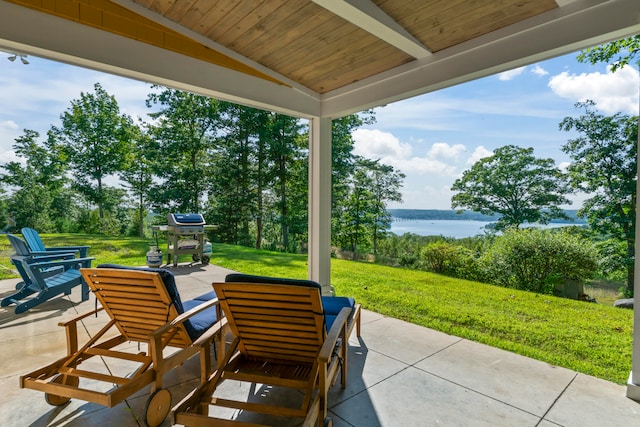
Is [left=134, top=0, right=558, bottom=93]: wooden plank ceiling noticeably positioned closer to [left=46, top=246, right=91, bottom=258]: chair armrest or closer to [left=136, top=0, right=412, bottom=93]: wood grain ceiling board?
[left=136, top=0, right=412, bottom=93]: wood grain ceiling board

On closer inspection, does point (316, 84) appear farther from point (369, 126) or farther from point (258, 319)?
point (369, 126)

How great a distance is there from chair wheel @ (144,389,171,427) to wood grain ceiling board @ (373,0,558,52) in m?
3.13

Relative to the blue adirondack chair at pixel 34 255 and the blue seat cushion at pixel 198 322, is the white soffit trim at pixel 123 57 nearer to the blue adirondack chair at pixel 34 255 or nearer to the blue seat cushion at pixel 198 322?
the blue seat cushion at pixel 198 322

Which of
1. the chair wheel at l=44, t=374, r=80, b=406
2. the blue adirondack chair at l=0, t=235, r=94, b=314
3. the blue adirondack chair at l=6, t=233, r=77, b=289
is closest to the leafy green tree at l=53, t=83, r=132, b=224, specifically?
the blue adirondack chair at l=6, t=233, r=77, b=289

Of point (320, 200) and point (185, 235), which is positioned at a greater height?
point (320, 200)

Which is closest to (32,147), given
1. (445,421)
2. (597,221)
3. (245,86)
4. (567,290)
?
(245,86)

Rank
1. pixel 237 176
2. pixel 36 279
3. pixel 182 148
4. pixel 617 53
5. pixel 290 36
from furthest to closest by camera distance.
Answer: pixel 237 176 → pixel 182 148 → pixel 617 53 → pixel 36 279 → pixel 290 36

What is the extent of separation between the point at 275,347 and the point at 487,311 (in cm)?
371

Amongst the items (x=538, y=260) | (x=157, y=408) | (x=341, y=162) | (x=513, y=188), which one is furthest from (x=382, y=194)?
(x=157, y=408)

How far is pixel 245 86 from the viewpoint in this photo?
370 cm

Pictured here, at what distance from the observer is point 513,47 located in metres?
2.66

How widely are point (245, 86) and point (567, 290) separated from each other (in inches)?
219

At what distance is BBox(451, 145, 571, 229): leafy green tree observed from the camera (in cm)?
584

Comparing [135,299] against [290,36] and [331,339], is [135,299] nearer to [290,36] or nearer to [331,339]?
[331,339]
